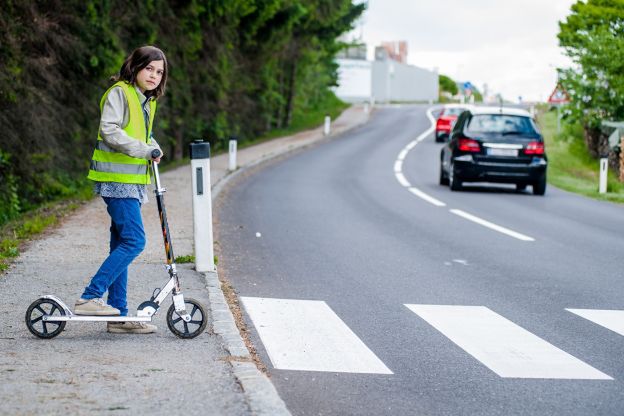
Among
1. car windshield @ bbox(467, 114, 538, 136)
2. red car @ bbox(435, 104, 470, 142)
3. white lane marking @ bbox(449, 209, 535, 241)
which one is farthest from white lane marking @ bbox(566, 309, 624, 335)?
red car @ bbox(435, 104, 470, 142)

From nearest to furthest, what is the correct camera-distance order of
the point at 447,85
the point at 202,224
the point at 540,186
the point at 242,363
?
the point at 242,363, the point at 202,224, the point at 540,186, the point at 447,85

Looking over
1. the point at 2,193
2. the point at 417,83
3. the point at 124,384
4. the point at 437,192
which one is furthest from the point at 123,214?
the point at 417,83

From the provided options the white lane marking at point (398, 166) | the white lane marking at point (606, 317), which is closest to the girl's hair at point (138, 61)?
the white lane marking at point (606, 317)

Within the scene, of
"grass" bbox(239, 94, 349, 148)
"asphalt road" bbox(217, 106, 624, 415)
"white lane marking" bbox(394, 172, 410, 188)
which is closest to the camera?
"asphalt road" bbox(217, 106, 624, 415)

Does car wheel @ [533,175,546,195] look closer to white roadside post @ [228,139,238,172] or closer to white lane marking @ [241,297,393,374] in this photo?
white roadside post @ [228,139,238,172]

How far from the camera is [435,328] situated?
743cm

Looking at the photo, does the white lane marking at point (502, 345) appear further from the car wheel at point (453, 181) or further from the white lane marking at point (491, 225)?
the car wheel at point (453, 181)

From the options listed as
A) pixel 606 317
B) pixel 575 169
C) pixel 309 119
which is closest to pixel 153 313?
pixel 606 317

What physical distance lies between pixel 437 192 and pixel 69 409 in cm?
1734

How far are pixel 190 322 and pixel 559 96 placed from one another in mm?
35012

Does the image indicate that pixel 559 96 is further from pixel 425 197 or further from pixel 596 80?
pixel 425 197

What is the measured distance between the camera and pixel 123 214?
6484 mm

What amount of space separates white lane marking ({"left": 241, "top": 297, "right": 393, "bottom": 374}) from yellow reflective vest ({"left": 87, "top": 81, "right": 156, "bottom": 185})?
4.53 ft

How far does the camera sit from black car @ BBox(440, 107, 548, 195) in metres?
20.6
